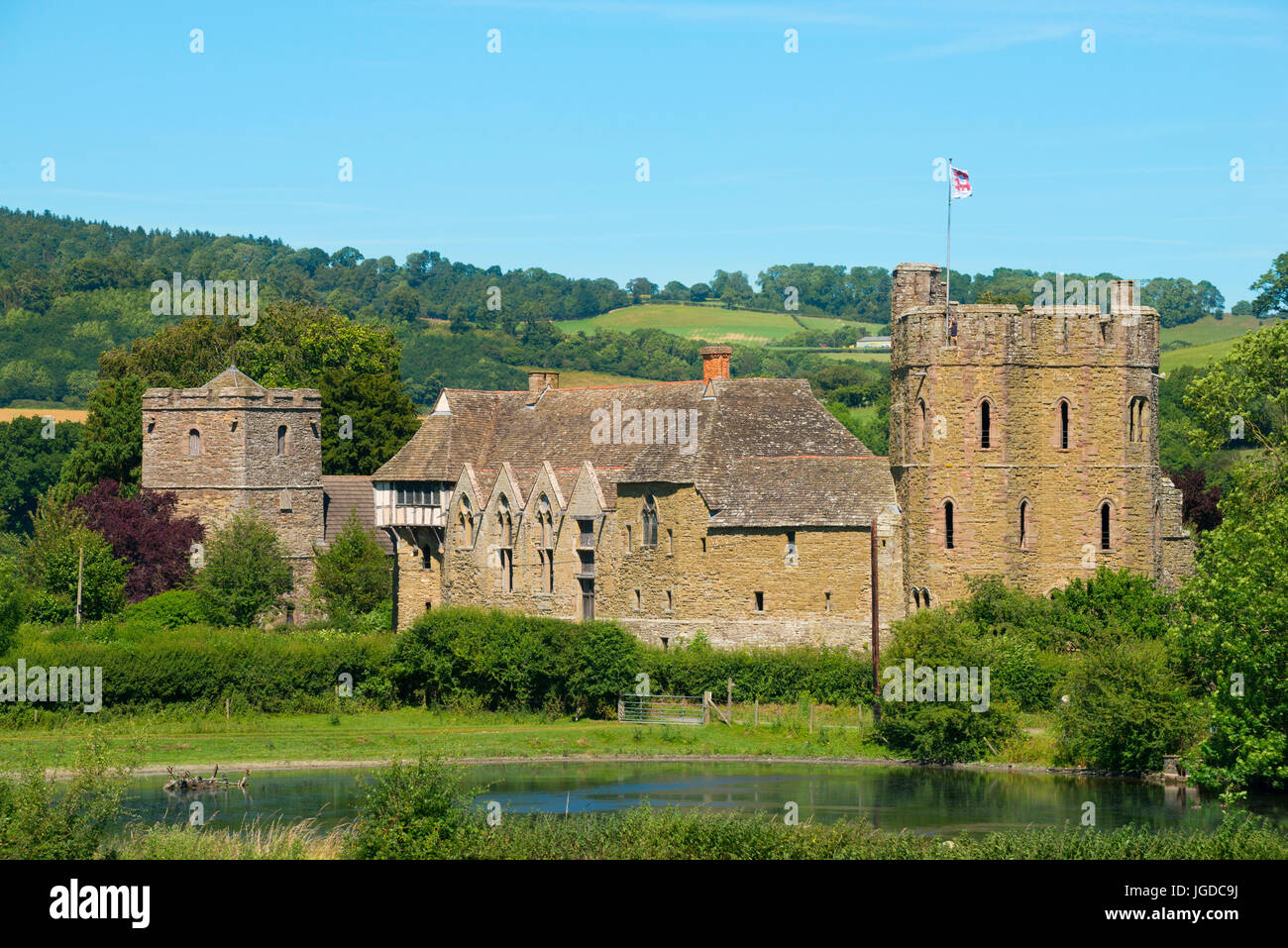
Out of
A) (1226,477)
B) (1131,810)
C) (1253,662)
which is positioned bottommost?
(1131,810)

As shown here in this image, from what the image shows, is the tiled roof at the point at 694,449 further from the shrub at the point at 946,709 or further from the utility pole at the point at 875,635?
the shrub at the point at 946,709

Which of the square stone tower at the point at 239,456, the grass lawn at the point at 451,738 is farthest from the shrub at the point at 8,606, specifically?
the square stone tower at the point at 239,456

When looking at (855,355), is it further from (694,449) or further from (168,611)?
(694,449)

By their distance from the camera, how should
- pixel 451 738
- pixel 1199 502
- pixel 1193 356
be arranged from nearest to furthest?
pixel 451 738, pixel 1199 502, pixel 1193 356

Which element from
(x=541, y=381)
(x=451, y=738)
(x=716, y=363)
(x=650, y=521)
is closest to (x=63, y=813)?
(x=451, y=738)

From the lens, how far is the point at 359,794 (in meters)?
45.9

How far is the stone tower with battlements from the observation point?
59812 mm

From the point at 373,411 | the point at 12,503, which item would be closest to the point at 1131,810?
the point at 373,411

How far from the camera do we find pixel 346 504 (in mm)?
82375

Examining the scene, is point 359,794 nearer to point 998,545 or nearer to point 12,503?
point 998,545

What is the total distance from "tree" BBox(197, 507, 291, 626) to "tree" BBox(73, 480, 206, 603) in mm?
1260

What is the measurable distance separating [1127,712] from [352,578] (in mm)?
35702

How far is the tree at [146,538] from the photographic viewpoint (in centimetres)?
7369

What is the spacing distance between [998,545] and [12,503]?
8408 centimetres
